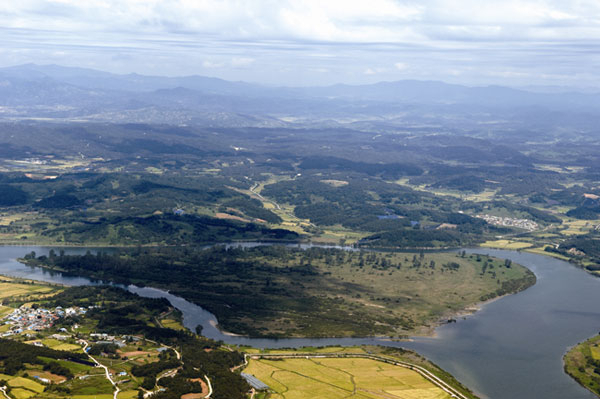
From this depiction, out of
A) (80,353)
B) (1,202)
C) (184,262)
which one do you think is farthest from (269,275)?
(1,202)

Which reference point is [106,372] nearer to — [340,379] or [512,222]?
[340,379]

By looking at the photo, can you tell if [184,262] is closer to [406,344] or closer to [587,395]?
[406,344]

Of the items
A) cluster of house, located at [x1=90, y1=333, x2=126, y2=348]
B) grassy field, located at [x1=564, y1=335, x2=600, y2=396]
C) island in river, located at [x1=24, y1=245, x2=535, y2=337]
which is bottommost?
island in river, located at [x1=24, y1=245, x2=535, y2=337]

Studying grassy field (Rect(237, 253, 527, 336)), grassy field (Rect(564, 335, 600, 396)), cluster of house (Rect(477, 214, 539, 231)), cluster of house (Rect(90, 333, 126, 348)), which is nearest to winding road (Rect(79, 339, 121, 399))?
cluster of house (Rect(90, 333, 126, 348))

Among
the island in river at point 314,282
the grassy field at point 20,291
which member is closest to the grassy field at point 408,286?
the island in river at point 314,282

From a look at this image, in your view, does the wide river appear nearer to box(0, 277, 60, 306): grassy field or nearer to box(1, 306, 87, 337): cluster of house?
box(0, 277, 60, 306): grassy field
